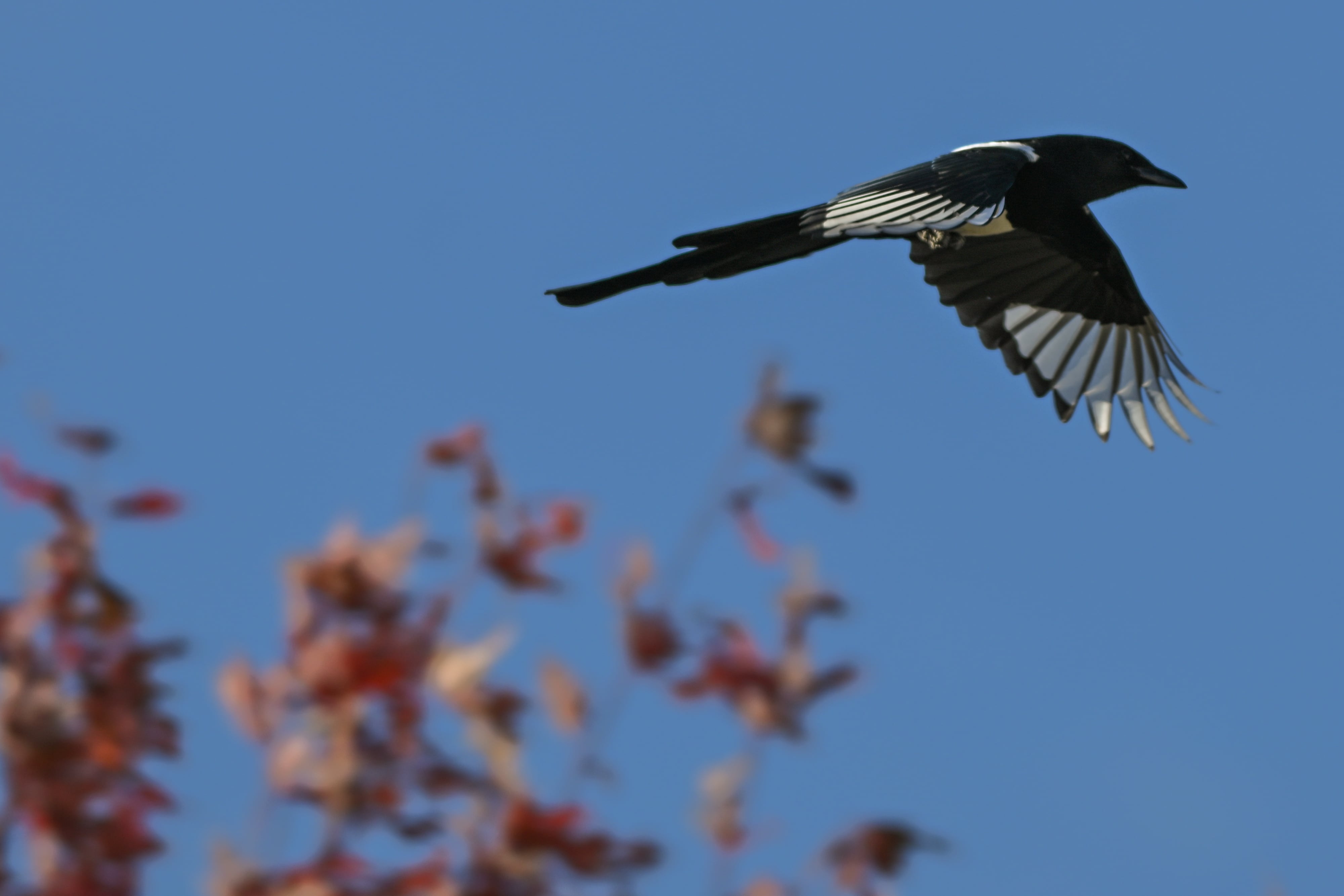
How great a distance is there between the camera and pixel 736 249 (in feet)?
18.1

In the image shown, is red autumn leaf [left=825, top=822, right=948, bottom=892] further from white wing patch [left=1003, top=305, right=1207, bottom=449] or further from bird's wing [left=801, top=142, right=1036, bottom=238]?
white wing patch [left=1003, top=305, right=1207, bottom=449]

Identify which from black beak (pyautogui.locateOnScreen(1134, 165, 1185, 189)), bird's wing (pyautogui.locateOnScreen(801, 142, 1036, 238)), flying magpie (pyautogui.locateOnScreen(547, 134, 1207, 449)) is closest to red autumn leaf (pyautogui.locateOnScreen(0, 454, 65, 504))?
bird's wing (pyautogui.locateOnScreen(801, 142, 1036, 238))

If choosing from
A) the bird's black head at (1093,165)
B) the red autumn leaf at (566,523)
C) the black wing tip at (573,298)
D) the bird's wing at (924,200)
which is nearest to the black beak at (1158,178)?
the bird's black head at (1093,165)

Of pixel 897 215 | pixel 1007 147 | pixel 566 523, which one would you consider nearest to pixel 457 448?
pixel 566 523

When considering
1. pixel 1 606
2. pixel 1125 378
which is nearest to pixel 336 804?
pixel 1 606

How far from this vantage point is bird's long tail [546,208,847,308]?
5391mm

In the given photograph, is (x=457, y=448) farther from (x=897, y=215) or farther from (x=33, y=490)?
(x=897, y=215)

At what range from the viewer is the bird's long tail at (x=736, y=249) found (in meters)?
5.39

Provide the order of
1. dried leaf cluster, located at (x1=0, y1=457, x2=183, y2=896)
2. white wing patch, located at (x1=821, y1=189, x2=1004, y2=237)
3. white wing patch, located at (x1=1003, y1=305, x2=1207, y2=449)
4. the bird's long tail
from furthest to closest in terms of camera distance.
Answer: white wing patch, located at (x1=1003, y1=305, x2=1207, y2=449) < the bird's long tail < white wing patch, located at (x1=821, y1=189, x2=1004, y2=237) < dried leaf cluster, located at (x1=0, y1=457, x2=183, y2=896)

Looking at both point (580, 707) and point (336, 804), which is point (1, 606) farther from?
point (580, 707)

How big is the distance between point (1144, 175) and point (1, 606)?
5.70m

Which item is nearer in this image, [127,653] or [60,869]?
[60,869]

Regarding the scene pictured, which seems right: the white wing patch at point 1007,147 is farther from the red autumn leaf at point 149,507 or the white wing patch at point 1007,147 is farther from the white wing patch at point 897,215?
the red autumn leaf at point 149,507

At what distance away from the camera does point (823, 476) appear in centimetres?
162
